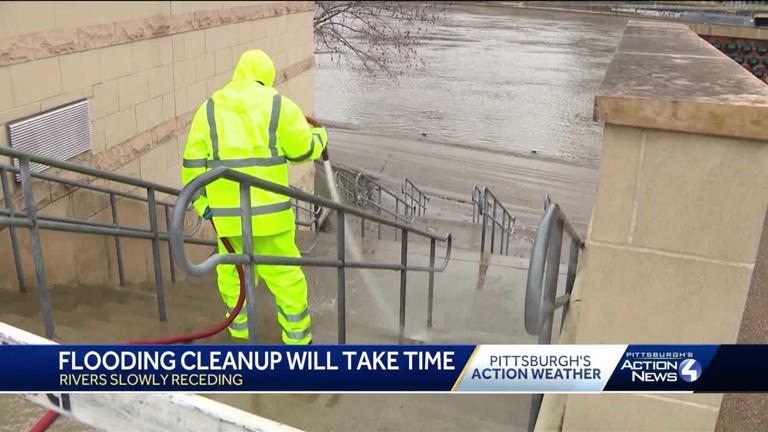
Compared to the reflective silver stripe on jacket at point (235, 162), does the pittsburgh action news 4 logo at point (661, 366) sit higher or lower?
lower

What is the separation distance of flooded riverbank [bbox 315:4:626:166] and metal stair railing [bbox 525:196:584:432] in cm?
1906

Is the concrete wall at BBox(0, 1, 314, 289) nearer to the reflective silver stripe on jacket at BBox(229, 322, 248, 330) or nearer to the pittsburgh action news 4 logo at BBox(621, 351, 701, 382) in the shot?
the reflective silver stripe on jacket at BBox(229, 322, 248, 330)

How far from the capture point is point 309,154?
360 centimetres

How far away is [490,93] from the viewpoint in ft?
102

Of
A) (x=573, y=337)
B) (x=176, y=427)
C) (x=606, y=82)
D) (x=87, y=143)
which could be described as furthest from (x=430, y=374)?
(x=87, y=143)

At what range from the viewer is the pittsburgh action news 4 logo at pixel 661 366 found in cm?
230

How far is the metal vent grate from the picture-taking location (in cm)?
427

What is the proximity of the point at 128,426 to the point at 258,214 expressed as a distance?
4.74 feet

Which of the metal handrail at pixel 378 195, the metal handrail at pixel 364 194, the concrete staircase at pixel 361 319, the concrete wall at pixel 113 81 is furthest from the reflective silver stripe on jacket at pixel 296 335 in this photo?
the metal handrail at pixel 364 194

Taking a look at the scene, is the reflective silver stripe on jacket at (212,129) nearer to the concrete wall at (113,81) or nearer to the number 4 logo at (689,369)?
the concrete wall at (113,81)

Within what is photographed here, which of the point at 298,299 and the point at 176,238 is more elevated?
the point at 176,238

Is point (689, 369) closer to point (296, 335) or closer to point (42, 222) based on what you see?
point (296, 335)

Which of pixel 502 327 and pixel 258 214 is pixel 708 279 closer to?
pixel 258 214

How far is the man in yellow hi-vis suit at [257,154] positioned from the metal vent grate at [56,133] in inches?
53.8
